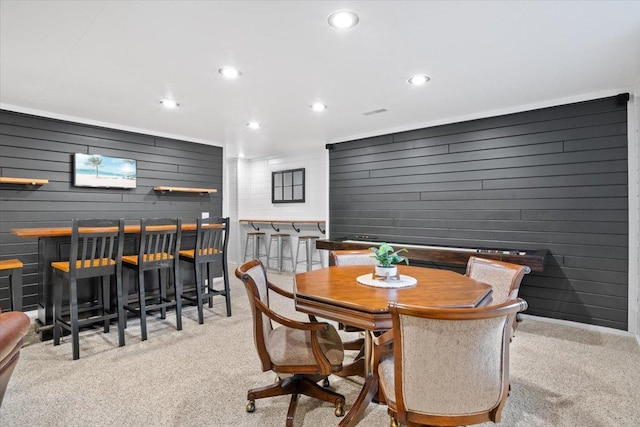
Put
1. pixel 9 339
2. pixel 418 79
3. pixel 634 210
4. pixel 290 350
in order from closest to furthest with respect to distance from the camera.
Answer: pixel 9 339, pixel 290 350, pixel 418 79, pixel 634 210

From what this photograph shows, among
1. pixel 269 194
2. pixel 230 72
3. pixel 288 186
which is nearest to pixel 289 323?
pixel 230 72

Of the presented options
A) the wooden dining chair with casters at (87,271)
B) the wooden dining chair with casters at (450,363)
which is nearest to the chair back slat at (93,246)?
the wooden dining chair with casters at (87,271)

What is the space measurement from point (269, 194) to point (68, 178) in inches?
149

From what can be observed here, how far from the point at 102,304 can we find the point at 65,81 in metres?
2.18

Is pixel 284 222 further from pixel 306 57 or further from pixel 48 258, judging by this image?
pixel 306 57

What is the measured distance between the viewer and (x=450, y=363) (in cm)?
131

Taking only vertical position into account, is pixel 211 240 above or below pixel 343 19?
below

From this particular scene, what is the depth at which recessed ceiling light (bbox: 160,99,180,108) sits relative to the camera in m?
3.79

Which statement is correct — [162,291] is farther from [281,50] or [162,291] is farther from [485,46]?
[485,46]

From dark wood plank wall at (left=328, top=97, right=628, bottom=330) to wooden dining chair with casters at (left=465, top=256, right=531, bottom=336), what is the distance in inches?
70.6

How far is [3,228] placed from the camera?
3904mm

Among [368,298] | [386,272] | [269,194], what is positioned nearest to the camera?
[368,298]

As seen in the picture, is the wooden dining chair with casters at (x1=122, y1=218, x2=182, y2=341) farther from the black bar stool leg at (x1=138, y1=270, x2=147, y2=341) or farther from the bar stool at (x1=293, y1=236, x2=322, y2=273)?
the bar stool at (x1=293, y1=236, x2=322, y2=273)

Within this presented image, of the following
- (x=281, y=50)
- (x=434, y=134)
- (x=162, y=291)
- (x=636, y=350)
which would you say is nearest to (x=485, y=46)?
(x=281, y=50)
